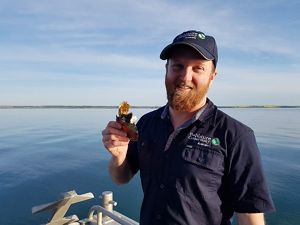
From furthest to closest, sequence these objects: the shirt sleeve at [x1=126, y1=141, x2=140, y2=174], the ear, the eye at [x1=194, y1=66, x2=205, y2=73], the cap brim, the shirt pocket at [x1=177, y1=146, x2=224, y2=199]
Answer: the shirt sleeve at [x1=126, y1=141, x2=140, y2=174] → the ear → the eye at [x1=194, y1=66, x2=205, y2=73] → the cap brim → the shirt pocket at [x1=177, y1=146, x2=224, y2=199]

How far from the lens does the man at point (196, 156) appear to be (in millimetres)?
2506

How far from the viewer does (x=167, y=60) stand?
3.01 metres

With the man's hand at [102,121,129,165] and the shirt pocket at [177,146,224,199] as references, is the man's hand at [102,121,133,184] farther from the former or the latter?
the shirt pocket at [177,146,224,199]

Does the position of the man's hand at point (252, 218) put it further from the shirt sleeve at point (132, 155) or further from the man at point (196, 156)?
the shirt sleeve at point (132, 155)

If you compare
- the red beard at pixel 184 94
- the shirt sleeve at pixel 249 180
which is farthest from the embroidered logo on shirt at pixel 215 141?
the red beard at pixel 184 94

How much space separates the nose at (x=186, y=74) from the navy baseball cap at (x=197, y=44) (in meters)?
0.20

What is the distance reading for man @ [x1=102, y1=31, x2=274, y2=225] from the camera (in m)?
2.51

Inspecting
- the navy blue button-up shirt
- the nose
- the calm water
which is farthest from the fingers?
the calm water

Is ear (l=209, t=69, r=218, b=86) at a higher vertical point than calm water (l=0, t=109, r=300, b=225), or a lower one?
higher

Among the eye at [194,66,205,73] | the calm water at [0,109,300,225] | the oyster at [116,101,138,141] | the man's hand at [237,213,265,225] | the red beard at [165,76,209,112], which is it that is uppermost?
the eye at [194,66,205,73]

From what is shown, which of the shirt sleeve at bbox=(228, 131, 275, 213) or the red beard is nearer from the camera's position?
the shirt sleeve at bbox=(228, 131, 275, 213)

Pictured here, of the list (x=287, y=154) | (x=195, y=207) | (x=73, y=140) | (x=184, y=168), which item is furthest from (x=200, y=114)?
(x=73, y=140)

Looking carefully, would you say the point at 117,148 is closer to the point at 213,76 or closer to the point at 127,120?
the point at 127,120

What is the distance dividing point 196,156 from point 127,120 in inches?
29.7
